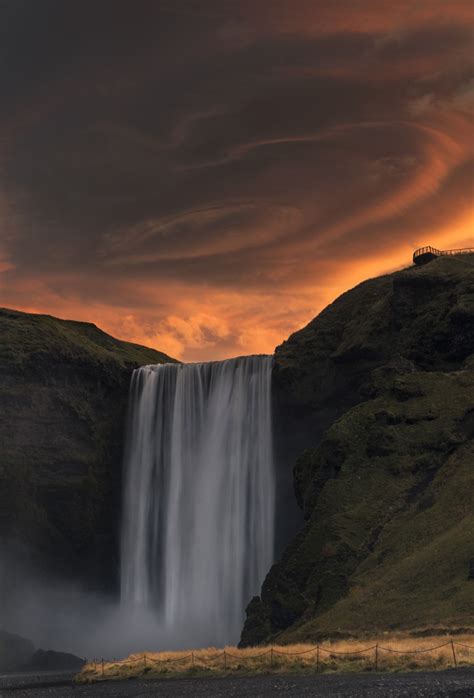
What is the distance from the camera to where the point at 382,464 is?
7419 centimetres

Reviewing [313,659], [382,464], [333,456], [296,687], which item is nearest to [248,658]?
[313,659]

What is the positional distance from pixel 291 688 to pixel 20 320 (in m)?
89.3

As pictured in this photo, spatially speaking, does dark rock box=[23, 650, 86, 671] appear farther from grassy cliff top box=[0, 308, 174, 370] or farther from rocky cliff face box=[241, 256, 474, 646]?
grassy cliff top box=[0, 308, 174, 370]

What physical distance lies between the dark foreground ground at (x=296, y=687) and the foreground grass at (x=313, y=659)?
1.46 metres

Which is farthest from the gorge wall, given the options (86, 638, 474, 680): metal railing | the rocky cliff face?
(86, 638, 474, 680): metal railing

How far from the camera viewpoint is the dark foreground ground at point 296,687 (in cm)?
3356

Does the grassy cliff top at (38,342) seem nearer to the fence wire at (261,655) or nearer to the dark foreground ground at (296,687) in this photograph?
the fence wire at (261,655)

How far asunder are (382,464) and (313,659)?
31784 mm

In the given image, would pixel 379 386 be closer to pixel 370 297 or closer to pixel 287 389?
pixel 287 389

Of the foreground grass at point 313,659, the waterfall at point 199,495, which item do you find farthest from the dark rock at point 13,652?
the foreground grass at point 313,659

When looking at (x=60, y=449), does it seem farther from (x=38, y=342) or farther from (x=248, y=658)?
(x=248, y=658)

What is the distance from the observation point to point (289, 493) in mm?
98375

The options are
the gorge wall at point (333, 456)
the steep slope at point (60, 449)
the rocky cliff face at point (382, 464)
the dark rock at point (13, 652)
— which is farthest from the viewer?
the steep slope at point (60, 449)

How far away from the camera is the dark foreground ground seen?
1321 inches
